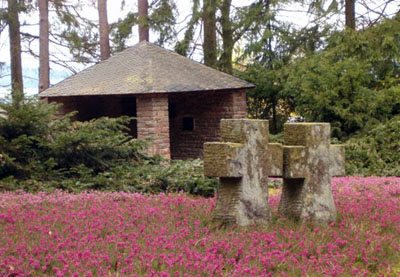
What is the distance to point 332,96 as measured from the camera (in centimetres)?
1515

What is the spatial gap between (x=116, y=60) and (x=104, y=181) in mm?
8426

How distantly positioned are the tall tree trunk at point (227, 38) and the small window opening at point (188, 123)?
368 centimetres

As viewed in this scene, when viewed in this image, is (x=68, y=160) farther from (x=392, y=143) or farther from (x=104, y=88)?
(x=392, y=143)

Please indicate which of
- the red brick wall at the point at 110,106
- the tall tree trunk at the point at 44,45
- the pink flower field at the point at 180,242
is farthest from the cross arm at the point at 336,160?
the tall tree trunk at the point at 44,45

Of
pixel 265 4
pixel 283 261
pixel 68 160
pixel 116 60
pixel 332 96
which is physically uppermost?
pixel 265 4

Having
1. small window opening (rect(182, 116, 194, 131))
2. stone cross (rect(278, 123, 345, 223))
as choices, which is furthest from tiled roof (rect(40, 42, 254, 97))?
stone cross (rect(278, 123, 345, 223))

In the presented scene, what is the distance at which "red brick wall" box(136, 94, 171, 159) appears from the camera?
14.3 metres

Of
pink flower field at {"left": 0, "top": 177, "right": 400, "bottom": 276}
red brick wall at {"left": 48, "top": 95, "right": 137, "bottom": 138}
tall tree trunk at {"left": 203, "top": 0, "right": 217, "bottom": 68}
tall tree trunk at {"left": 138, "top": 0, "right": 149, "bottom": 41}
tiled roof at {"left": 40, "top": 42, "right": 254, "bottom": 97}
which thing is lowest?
pink flower field at {"left": 0, "top": 177, "right": 400, "bottom": 276}

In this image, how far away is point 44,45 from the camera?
23.5m

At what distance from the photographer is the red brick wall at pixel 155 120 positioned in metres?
14.3

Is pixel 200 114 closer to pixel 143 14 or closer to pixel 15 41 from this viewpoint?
pixel 143 14

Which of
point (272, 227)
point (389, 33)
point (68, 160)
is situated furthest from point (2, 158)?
point (389, 33)

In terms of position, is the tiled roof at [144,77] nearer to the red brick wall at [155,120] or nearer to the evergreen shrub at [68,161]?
the red brick wall at [155,120]

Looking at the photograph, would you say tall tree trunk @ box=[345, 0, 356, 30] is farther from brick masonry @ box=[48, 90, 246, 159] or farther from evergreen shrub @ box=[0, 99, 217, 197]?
evergreen shrub @ box=[0, 99, 217, 197]
